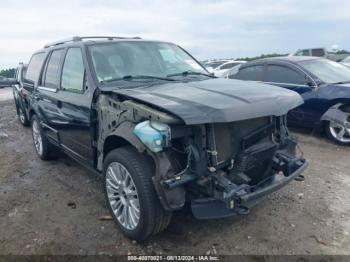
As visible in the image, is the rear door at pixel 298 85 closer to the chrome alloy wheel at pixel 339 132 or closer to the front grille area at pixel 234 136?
the chrome alloy wheel at pixel 339 132

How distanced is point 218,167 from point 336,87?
4331 millimetres

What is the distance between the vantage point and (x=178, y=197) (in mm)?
2938

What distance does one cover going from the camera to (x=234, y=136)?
3139 mm

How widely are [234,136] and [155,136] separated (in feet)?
2.45

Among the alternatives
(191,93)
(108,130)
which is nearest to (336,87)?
(191,93)

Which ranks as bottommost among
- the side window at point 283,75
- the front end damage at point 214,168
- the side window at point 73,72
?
the front end damage at point 214,168

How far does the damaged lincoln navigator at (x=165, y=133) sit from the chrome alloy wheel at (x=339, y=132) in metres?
2.91

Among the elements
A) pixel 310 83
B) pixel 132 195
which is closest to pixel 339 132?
pixel 310 83

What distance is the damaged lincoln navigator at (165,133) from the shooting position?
115 inches

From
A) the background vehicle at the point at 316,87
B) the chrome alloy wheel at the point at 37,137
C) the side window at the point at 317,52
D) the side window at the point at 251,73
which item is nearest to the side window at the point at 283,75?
the background vehicle at the point at 316,87

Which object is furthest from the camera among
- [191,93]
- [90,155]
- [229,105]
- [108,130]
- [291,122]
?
[291,122]

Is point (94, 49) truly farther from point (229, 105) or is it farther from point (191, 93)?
point (229, 105)

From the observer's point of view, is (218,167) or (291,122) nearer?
(218,167)

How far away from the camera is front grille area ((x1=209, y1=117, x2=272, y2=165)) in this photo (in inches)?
118
